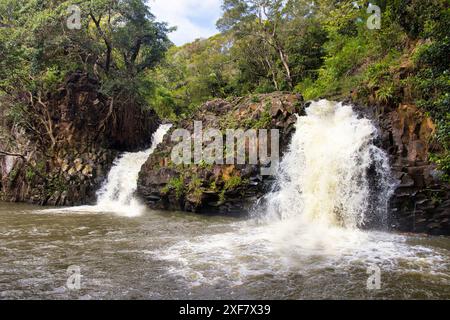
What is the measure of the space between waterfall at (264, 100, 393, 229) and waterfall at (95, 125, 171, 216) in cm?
613

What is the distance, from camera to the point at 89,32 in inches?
760

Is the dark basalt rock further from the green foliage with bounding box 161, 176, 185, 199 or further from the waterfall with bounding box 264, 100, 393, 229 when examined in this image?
the green foliage with bounding box 161, 176, 185, 199

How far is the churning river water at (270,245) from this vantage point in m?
5.57

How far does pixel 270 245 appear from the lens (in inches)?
321

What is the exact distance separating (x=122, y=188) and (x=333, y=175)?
976cm

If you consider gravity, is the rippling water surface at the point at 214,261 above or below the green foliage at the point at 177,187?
below

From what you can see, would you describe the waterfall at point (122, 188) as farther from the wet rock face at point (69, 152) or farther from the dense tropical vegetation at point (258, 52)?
the dense tropical vegetation at point (258, 52)

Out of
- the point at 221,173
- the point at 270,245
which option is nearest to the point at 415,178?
the point at 270,245

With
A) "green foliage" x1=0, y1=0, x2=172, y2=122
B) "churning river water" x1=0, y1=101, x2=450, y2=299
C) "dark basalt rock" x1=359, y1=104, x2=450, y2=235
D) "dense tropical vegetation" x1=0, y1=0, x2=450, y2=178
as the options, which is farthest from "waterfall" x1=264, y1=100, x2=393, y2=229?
"green foliage" x1=0, y1=0, x2=172, y2=122

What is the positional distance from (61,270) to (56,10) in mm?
14385

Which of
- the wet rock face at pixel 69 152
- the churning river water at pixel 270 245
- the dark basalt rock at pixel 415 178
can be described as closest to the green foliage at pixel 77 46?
the wet rock face at pixel 69 152

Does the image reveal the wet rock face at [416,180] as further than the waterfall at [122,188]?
No

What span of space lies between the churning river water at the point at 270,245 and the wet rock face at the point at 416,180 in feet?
1.28
